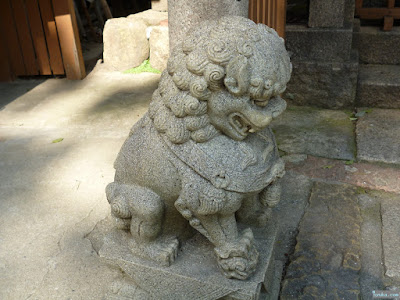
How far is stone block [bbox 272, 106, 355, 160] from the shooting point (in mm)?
3750

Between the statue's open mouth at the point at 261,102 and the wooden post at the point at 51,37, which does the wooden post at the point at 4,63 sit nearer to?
the wooden post at the point at 51,37

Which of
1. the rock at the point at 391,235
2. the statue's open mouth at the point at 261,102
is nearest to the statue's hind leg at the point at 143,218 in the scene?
the statue's open mouth at the point at 261,102

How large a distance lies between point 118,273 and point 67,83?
409 cm

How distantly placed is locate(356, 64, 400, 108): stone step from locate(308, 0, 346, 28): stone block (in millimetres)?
650

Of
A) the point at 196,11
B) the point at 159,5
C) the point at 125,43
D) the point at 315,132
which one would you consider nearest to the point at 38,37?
the point at 125,43

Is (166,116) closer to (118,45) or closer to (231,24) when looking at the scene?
(231,24)

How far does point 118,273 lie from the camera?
222 centimetres

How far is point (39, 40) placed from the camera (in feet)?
19.1

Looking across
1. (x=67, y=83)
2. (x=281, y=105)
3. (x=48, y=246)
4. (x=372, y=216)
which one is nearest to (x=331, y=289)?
(x=372, y=216)

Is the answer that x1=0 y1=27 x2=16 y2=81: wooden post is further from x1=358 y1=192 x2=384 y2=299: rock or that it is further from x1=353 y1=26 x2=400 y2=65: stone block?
x1=358 y1=192 x2=384 y2=299: rock

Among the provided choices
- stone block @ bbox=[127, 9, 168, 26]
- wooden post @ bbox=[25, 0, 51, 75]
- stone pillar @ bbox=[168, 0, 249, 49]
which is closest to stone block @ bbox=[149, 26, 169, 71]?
stone block @ bbox=[127, 9, 168, 26]

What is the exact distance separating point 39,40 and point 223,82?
4.85 metres

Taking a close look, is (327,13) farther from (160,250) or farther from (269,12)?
(160,250)

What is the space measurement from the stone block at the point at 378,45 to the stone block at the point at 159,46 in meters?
2.31
